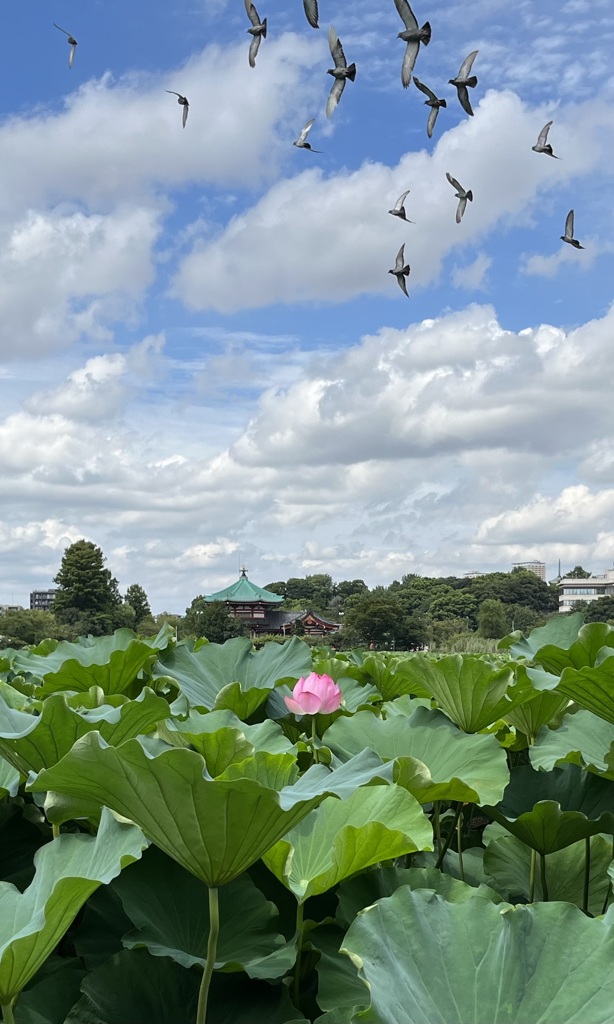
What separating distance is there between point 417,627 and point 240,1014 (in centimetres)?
4857

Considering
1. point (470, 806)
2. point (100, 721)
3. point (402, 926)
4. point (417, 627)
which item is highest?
point (100, 721)

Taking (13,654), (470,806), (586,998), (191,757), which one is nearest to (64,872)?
(191,757)

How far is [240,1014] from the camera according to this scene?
71 centimetres

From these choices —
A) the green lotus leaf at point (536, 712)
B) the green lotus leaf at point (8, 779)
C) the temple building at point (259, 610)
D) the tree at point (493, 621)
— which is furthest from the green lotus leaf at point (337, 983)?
the tree at point (493, 621)

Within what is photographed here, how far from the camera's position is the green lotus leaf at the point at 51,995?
0.69 metres

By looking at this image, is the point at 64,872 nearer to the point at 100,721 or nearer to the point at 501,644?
the point at 100,721

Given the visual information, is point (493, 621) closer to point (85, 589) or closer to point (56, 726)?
point (85, 589)

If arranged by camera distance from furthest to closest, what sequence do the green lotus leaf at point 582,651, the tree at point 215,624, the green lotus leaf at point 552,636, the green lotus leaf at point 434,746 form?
the tree at point 215,624, the green lotus leaf at point 552,636, the green lotus leaf at point 582,651, the green lotus leaf at point 434,746

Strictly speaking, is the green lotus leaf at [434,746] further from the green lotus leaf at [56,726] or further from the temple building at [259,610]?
the temple building at [259,610]

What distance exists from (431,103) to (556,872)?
3201mm

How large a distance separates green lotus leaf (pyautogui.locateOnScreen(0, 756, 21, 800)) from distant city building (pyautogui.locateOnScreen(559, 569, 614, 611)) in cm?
7757

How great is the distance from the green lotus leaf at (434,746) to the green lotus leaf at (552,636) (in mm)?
666

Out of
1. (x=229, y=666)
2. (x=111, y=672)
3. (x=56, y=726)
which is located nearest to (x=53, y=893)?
(x=56, y=726)

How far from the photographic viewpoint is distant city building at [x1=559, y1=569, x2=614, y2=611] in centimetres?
7762
